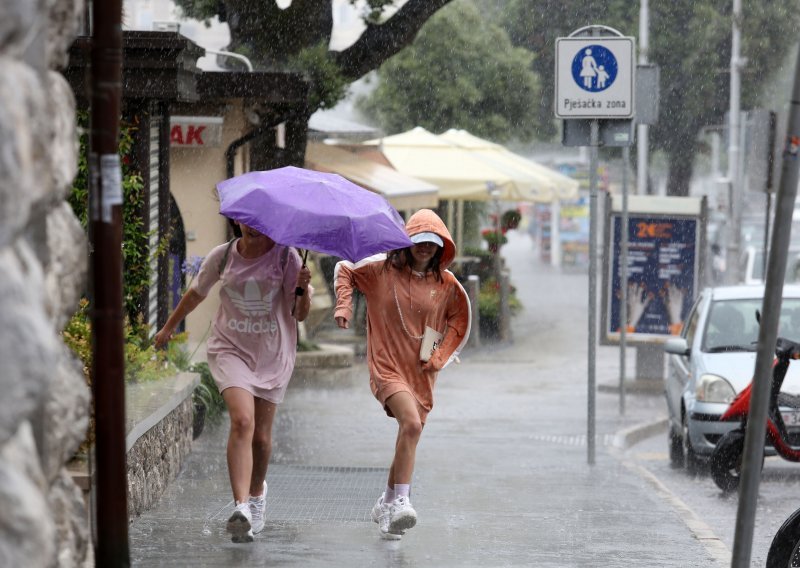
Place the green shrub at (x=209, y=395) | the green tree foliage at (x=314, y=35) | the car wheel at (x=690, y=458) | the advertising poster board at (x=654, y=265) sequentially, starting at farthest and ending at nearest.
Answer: the advertising poster board at (x=654, y=265) < the green tree foliage at (x=314, y=35) < the green shrub at (x=209, y=395) < the car wheel at (x=690, y=458)

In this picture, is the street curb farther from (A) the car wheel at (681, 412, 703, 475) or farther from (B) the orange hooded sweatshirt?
(B) the orange hooded sweatshirt

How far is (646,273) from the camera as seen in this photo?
17344 mm

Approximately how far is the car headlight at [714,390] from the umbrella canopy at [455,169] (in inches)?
506

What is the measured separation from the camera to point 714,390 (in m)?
11.5

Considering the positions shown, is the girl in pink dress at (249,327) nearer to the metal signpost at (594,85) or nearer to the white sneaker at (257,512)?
the white sneaker at (257,512)

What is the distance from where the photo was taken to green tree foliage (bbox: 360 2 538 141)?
3569cm

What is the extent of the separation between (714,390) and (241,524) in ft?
17.9

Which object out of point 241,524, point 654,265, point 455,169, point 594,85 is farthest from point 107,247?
point 455,169

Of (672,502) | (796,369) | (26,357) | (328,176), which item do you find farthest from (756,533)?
(26,357)

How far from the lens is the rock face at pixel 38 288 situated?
299cm

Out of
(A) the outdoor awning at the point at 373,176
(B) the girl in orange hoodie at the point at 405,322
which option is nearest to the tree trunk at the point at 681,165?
(A) the outdoor awning at the point at 373,176

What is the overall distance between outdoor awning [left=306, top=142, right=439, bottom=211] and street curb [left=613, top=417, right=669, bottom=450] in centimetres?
639

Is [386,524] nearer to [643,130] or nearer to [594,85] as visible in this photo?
[594,85]

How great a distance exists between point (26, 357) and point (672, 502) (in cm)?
717
